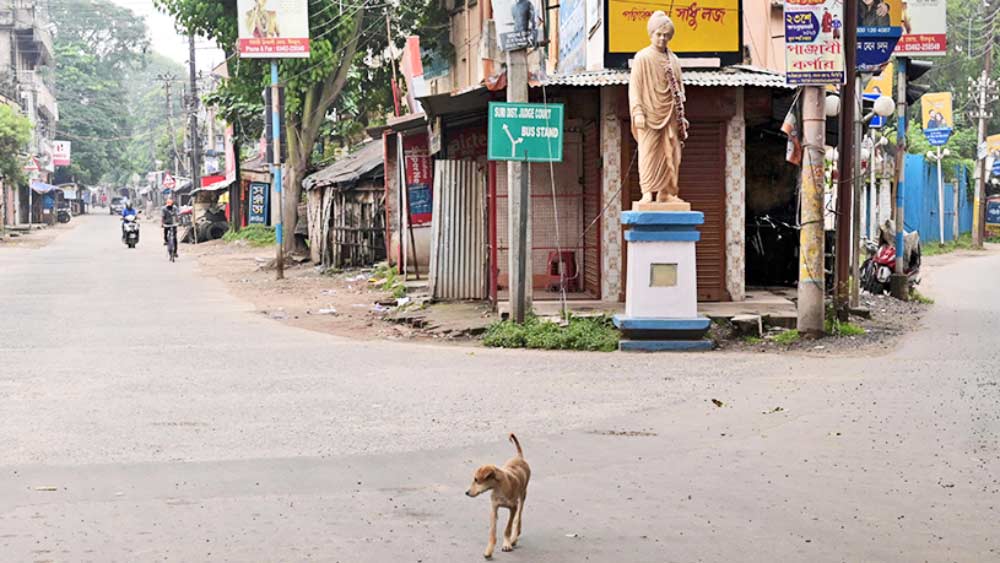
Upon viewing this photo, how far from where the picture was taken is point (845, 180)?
15133 mm

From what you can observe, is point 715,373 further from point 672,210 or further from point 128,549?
point 128,549

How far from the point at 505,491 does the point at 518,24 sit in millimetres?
9645

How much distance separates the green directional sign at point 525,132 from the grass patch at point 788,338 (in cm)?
329

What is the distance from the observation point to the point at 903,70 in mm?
19938

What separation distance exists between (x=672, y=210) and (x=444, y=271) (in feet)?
18.2

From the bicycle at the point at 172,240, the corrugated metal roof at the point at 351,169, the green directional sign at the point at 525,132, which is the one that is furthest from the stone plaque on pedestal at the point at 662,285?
the bicycle at the point at 172,240

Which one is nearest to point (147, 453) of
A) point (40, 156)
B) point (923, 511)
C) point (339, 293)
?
point (923, 511)

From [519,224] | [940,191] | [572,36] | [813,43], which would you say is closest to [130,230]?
[572,36]

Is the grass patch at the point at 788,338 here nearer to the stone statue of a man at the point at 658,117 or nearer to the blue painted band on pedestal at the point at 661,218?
the blue painted band on pedestal at the point at 661,218

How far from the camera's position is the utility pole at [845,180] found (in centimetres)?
1498

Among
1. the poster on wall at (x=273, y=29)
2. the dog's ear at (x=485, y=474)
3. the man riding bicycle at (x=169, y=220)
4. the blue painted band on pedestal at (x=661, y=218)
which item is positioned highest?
the poster on wall at (x=273, y=29)

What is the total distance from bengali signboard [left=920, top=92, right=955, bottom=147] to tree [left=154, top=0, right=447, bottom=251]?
14.5m

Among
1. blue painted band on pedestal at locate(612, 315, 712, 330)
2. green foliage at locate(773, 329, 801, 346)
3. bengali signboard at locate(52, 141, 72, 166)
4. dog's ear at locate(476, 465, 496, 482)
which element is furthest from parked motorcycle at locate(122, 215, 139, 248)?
bengali signboard at locate(52, 141, 72, 166)

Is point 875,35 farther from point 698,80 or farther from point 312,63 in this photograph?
point 312,63
